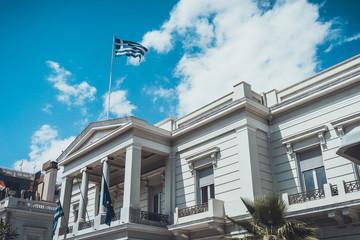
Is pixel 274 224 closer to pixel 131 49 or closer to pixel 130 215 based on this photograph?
pixel 130 215

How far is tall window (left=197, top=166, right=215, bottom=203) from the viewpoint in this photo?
56.0 feet

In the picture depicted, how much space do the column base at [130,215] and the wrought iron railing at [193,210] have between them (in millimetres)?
1936

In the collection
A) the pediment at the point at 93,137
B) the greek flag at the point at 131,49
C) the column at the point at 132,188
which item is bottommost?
the column at the point at 132,188

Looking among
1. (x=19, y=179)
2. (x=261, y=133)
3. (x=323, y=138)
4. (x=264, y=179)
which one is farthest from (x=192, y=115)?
(x=19, y=179)

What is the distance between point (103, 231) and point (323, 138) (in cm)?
1040

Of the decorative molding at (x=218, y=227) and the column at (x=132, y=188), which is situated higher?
the column at (x=132, y=188)

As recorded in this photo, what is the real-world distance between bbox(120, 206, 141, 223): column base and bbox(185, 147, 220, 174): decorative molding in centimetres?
336

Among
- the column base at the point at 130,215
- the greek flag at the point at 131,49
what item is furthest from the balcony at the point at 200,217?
the greek flag at the point at 131,49

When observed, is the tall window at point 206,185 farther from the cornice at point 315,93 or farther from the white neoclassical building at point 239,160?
the cornice at point 315,93

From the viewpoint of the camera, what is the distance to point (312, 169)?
48.9ft

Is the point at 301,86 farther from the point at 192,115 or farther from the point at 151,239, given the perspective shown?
the point at 151,239

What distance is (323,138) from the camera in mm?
14539

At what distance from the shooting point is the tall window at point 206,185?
1706cm

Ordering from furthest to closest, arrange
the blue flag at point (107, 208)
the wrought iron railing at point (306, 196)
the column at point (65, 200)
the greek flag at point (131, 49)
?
the greek flag at point (131, 49), the column at point (65, 200), the blue flag at point (107, 208), the wrought iron railing at point (306, 196)
